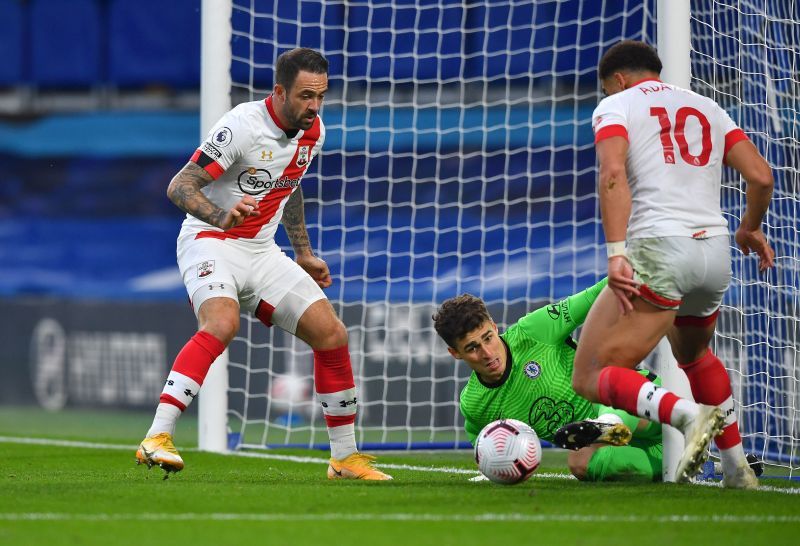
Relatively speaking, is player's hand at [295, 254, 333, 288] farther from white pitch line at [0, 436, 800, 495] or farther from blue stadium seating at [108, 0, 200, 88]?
blue stadium seating at [108, 0, 200, 88]

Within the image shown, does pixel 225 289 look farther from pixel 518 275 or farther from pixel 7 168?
pixel 7 168

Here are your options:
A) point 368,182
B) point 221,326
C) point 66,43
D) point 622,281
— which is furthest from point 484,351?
point 66,43

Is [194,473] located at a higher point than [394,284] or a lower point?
lower

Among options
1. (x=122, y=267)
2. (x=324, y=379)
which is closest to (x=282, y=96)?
(x=324, y=379)

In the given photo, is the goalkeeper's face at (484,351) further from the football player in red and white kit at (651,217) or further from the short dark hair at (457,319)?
the football player in red and white kit at (651,217)

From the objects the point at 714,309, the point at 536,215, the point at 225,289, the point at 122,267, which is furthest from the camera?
the point at 122,267

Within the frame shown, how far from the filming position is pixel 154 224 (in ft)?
44.3

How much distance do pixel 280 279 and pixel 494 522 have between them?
7.05ft

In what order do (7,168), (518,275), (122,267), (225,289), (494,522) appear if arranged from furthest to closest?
(7,168) < (122,267) < (518,275) < (225,289) < (494,522)

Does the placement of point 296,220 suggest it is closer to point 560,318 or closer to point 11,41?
point 560,318

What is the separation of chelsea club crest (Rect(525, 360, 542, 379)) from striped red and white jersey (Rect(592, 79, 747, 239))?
95cm

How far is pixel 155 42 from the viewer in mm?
14305

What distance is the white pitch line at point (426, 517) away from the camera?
4.17 m

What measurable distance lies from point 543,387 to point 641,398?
1.06 m
